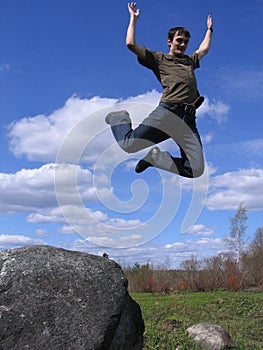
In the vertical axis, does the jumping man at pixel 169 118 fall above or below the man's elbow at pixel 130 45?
below

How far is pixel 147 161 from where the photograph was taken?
633 centimetres

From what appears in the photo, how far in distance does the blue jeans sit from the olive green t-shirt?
0.18 metres

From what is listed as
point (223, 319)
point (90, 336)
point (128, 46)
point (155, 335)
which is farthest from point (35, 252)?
point (223, 319)

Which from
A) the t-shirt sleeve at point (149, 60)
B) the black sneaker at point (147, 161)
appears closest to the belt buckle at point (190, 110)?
the black sneaker at point (147, 161)

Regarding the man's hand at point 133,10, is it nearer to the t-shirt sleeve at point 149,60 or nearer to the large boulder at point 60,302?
the t-shirt sleeve at point 149,60

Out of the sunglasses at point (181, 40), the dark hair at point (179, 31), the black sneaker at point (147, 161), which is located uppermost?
the dark hair at point (179, 31)

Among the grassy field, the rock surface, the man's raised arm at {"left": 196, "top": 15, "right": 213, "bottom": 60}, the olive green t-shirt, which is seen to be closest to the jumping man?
the olive green t-shirt

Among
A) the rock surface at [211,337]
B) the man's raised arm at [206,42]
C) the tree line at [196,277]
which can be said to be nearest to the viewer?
the man's raised arm at [206,42]

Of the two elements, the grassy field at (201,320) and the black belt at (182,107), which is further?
the grassy field at (201,320)

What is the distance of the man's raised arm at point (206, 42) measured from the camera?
677cm

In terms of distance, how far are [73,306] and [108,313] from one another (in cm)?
37

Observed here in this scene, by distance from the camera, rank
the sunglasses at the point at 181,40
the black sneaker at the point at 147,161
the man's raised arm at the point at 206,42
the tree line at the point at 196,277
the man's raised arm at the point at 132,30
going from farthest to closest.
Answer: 1. the tree line at the point at 196,277
2. the man's raised arm at the point at 206,42
3. the sunglasses at the point at 181,40
4. the black sneaker at the point at 147,161
5. the man's raised arm at the point at 132,30

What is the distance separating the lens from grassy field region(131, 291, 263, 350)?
8.26 metres

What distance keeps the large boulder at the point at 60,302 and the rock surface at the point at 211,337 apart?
2977 mm
